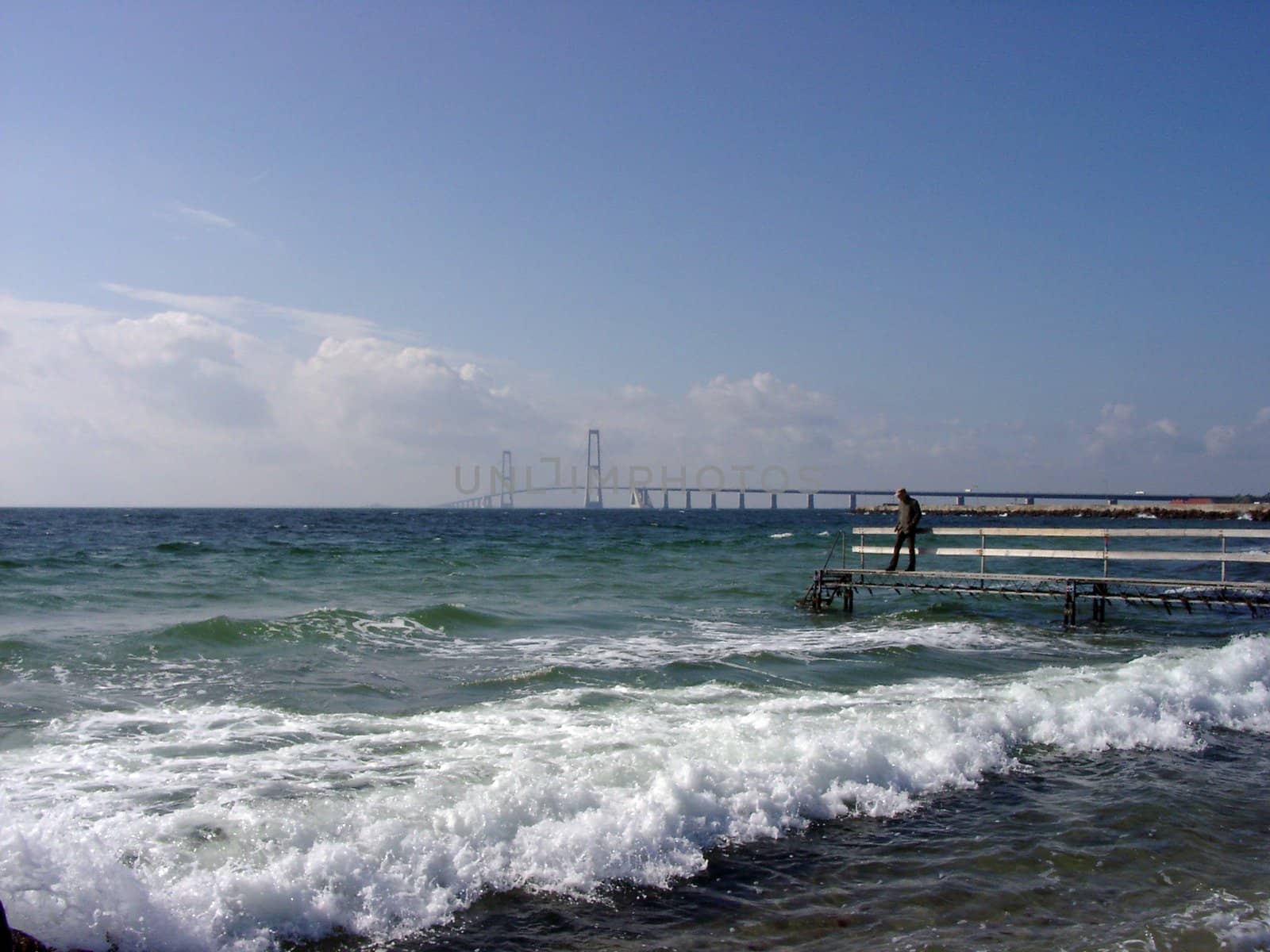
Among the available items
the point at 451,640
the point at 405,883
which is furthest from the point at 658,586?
the point at 405,883

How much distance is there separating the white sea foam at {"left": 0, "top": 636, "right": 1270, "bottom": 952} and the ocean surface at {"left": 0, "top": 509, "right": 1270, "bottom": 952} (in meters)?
0.03

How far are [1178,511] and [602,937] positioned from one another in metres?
100

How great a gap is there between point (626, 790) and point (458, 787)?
1203mm

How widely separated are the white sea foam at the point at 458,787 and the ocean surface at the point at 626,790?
3 centimetres

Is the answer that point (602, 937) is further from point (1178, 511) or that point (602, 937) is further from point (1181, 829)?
point (1178, 511)

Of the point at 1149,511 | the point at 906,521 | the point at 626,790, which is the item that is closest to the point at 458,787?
the point at 626,790

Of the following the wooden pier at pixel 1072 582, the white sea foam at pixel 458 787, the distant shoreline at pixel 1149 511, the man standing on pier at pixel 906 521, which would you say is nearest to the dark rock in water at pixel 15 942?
the white sea foam at pixel 458 787

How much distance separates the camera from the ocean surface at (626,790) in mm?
4914

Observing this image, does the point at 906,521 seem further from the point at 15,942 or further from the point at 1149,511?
the point at 1149,511

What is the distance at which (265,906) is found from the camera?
16.4 feet

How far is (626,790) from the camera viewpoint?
655cm

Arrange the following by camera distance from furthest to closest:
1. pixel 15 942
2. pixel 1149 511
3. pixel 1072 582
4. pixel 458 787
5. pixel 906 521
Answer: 1. pixel 1149 511
2. pixel 906 521
3. pixel 1072 582
4. pixel 458 787
5. pixel 15 942

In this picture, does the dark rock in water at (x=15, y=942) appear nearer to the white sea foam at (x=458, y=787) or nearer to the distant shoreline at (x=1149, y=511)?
the white sea foam at (x=458, y=787)

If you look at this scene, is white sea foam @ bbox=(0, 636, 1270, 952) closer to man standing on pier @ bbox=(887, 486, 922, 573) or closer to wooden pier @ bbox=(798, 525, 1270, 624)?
wooden pier @ bbox=(798, 525, 1270, 624)
